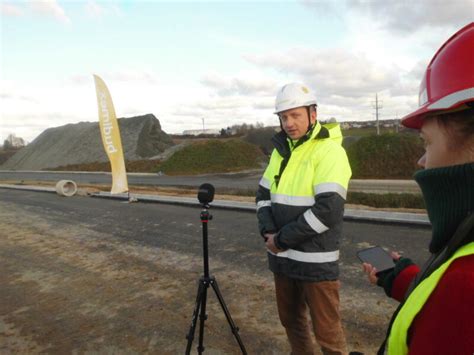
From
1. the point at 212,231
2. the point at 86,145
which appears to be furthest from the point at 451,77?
the point at 86,145

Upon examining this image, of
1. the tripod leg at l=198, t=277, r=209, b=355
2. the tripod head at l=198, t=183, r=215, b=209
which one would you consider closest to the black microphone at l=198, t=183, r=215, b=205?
the tripod head at l=198, t=183, r=215, b=209

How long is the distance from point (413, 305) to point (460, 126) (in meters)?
0.51

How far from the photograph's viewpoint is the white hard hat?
8.96 ft

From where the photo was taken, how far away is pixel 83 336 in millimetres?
3879

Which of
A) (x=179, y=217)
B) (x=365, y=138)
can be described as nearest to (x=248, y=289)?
(x=179, y=217)

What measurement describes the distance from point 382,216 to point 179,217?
17.8 feet

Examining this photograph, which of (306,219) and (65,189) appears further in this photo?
(65,189)

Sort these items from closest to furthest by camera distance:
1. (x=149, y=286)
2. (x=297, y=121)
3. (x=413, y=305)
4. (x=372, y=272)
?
(x=413, y=305) < (x=372, y=272) < (x=297, y=121) < (x=149, y=286)

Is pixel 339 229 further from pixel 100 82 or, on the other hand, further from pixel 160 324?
pixel 100 82

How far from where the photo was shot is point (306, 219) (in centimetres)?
251

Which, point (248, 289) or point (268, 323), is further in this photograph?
point (248, 289)

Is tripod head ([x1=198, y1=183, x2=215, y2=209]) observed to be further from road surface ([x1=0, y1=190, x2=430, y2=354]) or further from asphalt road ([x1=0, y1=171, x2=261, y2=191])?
asphalt road ([x1=0, y1=171, x2=261, y2=191])

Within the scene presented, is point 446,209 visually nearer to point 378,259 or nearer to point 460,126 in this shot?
point 460,126

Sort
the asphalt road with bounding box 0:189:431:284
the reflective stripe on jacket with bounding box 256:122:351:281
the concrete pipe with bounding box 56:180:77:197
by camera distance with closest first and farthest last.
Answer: the reflective stripe on jacket with bounding box 256:122:351:281 → the asphalt road with bounding box 0:189:431:284 → the concrete pipe with bounding box 56:180:77:197
